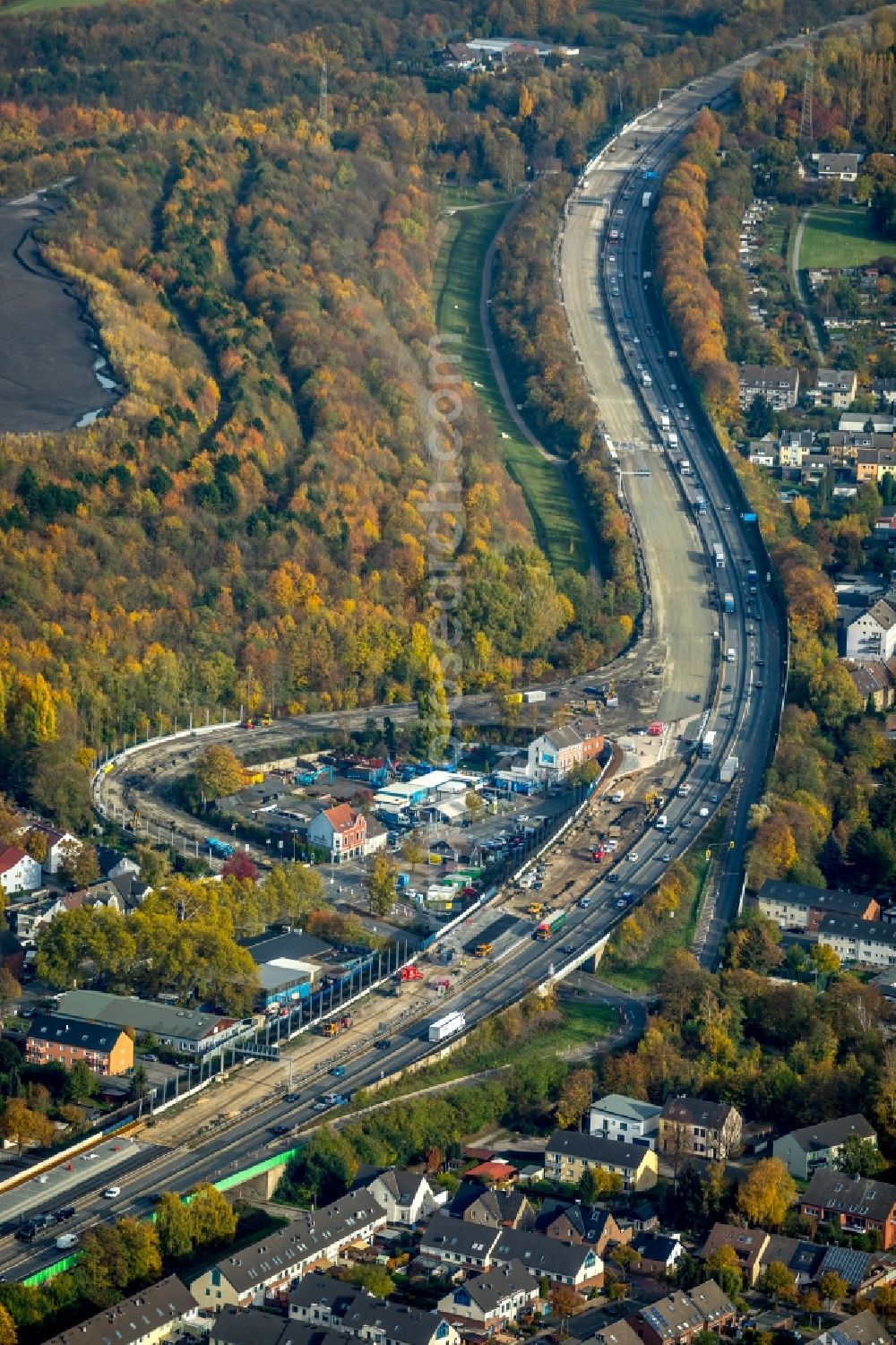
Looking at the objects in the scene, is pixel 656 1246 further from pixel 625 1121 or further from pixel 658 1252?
pixel 625 1121

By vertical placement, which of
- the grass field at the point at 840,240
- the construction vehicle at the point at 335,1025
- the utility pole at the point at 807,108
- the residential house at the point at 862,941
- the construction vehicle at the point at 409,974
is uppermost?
the utility pole at the point at 807,108

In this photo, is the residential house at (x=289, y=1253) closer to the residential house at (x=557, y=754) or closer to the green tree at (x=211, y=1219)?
the green tree at (x=211, y=1219)

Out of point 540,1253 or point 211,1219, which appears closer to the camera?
point 540,1253

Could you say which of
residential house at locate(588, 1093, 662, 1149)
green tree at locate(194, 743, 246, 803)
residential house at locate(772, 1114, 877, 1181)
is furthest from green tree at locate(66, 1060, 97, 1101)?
green tree at locate(194, 743, 246, 803)

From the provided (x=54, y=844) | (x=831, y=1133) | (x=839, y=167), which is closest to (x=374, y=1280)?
(x=831, y=1133)

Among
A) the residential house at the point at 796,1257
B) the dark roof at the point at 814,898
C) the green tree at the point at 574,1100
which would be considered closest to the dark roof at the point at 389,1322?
the residential house at the point at 796,1257

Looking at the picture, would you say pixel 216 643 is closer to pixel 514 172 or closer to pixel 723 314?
pixel 723 314
